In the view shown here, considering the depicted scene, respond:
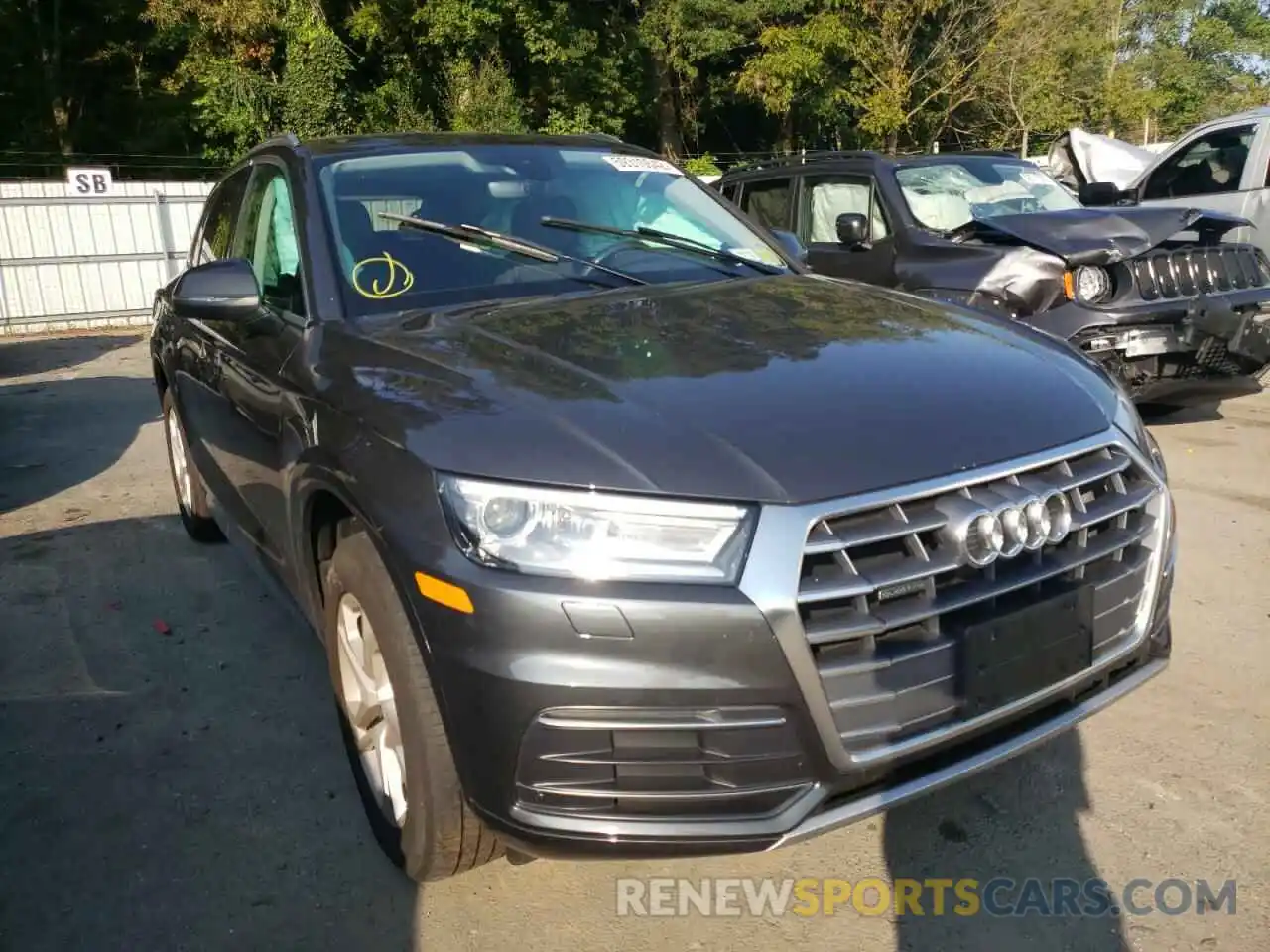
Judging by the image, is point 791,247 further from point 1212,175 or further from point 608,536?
point 1212,175

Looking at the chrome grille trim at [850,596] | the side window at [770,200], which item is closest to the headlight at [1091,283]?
the side window at [770,200]

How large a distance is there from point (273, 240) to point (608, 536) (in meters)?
2.09

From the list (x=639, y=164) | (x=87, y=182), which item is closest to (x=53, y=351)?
(x=87, y=182)

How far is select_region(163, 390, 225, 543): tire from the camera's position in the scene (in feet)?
14.9

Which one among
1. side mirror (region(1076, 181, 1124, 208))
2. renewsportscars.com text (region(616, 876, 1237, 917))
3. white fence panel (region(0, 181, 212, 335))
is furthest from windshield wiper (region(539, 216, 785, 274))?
white fence panel (region(0, 181, 212, 335))

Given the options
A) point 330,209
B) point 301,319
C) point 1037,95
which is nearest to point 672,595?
point 301,319

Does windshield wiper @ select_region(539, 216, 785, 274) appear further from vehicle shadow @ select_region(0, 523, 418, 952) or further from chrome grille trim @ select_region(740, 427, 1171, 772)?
vehicle shadow @ select_region(0, 523, 418, 952)

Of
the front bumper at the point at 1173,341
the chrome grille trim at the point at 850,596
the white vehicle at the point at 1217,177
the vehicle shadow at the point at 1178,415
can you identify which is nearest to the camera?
the chrome grille trim at the point at 850,596

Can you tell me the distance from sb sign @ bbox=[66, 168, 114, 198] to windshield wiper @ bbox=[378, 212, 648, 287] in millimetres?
12787

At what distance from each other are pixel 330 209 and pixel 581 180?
0.88 metres

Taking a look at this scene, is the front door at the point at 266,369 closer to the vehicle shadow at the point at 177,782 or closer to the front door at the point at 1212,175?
the vehicle shadow at the point at 177,782

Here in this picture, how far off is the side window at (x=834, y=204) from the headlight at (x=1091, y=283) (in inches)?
56.8

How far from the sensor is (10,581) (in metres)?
4.61

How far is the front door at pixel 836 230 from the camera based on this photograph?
667 centimetres
